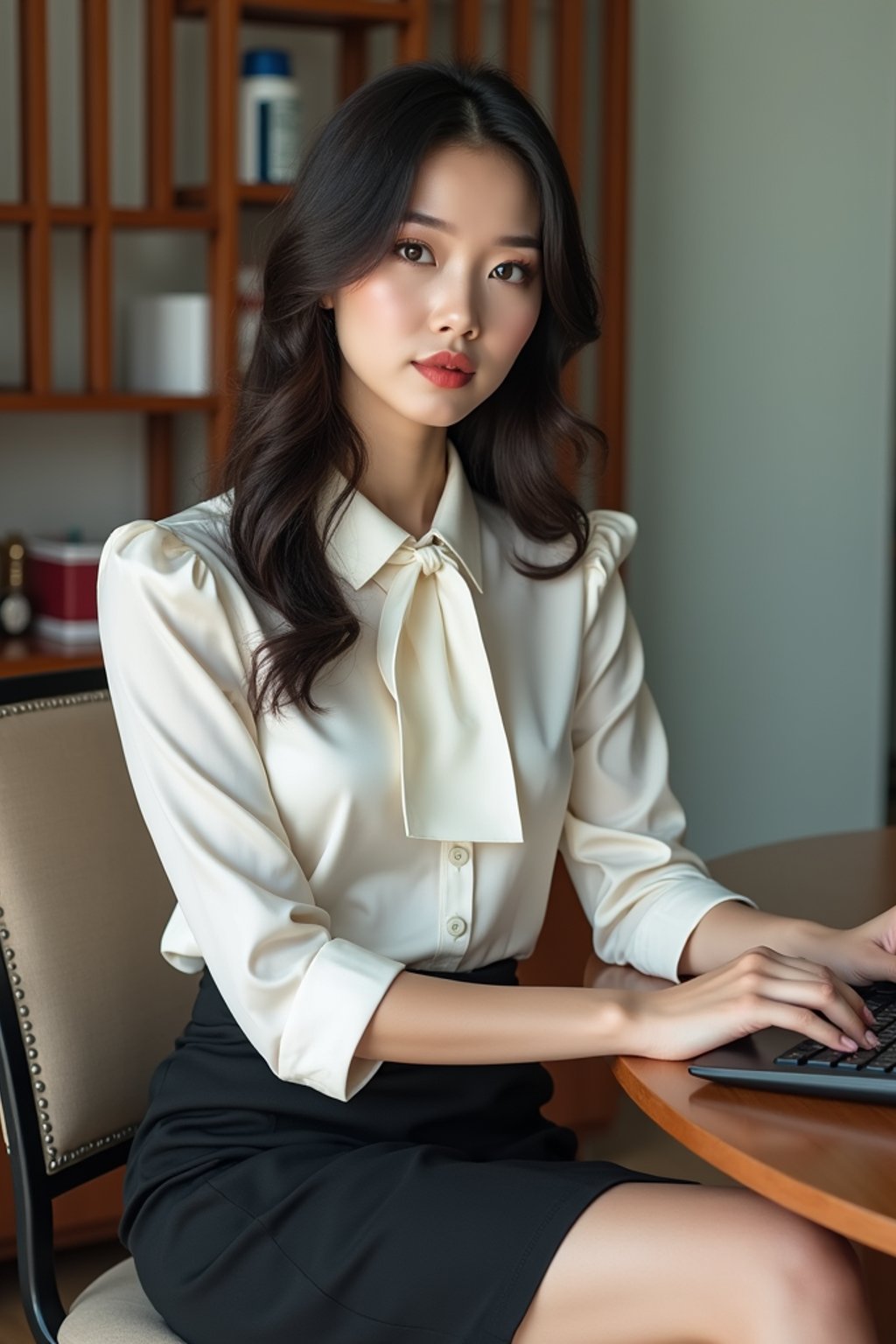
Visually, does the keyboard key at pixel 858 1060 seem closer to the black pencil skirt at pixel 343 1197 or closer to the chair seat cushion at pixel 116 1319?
the black pencil skirt at pixel 343 1197

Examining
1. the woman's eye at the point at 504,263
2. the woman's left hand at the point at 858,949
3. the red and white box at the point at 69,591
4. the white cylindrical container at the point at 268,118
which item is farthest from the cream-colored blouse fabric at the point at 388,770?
the white cylindrical container at the point at 268,118

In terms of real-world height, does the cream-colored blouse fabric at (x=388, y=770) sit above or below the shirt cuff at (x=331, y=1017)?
above

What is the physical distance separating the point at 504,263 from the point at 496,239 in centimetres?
3

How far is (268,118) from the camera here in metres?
3.04

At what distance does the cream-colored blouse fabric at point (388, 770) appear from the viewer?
4.39 feet

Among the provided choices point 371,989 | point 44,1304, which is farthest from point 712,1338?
point 44,1304

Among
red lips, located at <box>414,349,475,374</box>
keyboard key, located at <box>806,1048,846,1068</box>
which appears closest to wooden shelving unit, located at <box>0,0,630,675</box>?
red lips, located at <box>414,349,475,374</box>

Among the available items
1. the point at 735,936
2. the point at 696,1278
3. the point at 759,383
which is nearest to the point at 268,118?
the point at 759,383

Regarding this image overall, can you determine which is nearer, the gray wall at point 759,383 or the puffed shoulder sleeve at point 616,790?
the puffed shoulder sleeve at point 616,790

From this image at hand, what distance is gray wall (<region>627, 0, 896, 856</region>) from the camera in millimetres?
3828

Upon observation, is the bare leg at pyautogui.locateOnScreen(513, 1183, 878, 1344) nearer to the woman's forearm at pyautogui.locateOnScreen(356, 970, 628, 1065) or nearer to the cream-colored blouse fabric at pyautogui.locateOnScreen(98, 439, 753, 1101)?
the woman's forearm at pyautogui.locateOnScreen(356, 970, 628, 1065)

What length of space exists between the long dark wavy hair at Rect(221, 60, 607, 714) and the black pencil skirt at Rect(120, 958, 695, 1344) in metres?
0.32

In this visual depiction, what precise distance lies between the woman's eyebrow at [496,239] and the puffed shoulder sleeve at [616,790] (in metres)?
0.33

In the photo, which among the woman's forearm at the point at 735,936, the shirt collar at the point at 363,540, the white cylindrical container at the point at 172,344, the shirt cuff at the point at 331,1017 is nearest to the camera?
the shirt cuff at the point at 331,1017
